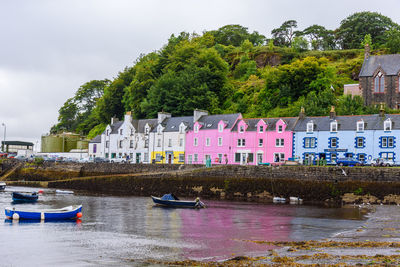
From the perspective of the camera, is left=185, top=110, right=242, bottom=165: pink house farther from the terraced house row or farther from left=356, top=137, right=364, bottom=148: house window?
left=356, top=137, right=364, bottom=148: house window

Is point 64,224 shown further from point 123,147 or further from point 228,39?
point 228,39

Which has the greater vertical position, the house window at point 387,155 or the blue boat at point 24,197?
the house window at point 387,155

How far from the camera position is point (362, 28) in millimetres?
99562

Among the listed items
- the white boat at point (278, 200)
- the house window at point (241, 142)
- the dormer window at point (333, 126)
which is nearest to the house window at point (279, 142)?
the house window at point (241, 142)

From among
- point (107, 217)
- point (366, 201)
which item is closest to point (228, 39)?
point (366, 201)

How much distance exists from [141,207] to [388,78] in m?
40.8

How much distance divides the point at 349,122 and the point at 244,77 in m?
45.4

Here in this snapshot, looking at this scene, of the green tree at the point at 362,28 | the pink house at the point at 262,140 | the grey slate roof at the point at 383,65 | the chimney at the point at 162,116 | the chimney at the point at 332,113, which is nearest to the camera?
Result: the chimney at the point at 332,113

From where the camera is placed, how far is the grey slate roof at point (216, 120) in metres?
60.0

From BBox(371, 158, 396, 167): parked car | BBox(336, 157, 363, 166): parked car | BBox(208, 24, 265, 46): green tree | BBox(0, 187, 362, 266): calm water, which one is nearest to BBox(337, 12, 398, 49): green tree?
BBox(208, 24, 265, 46): green tree

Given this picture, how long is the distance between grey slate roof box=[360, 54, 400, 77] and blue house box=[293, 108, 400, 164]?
47.2 ft

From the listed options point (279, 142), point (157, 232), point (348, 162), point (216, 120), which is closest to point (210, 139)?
point (216, 120)

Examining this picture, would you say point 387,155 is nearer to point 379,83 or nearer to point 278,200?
point 278,200

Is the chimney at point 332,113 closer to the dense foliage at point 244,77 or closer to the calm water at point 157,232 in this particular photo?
the dense foliage at point 244,77
